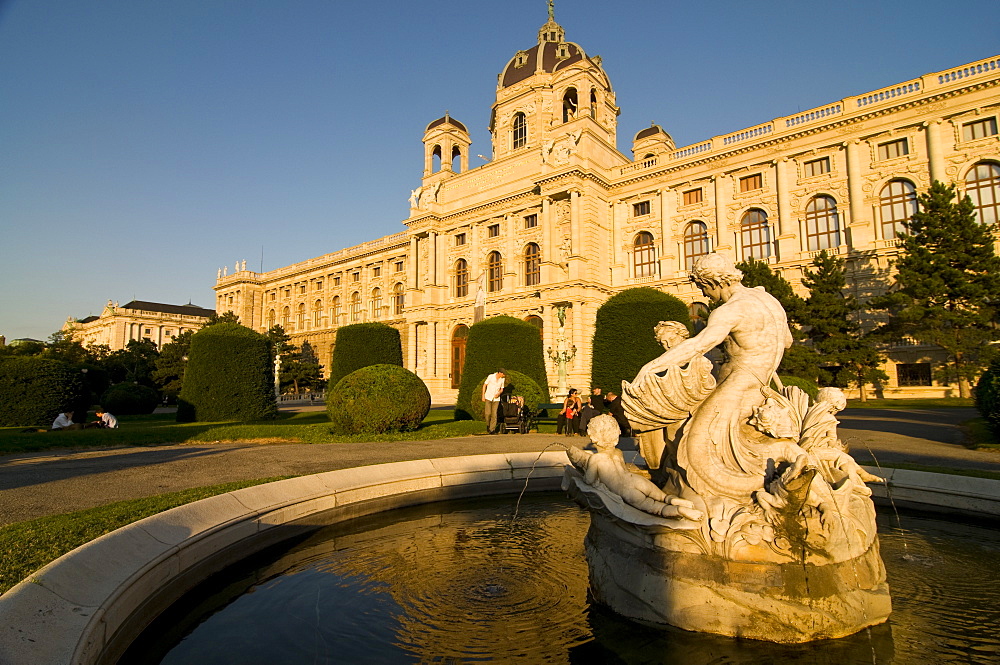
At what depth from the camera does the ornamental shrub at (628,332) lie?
2097cm

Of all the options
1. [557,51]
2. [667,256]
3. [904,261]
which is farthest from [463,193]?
[904,261]

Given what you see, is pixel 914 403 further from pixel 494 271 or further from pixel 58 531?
pixel 58 531

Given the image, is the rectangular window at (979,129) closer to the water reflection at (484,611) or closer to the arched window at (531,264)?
the arched window at (531,264)

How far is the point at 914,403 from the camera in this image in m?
21.7

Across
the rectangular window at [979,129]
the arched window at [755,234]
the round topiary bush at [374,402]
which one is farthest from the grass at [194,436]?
the rectangular window at [979,129]

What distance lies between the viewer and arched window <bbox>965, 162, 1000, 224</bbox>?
24453 mm

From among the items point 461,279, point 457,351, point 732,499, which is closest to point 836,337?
point 457,351

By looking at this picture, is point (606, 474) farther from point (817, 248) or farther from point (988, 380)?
point (817, 248)

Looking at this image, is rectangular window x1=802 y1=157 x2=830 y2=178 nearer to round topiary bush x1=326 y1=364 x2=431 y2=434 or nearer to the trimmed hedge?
the trimmed hedge

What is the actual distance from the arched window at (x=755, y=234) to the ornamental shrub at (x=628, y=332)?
11.8 metres

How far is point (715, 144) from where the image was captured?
3189cm

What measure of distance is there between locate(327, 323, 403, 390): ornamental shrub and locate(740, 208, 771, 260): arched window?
70.4 feet

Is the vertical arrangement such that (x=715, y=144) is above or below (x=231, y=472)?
above

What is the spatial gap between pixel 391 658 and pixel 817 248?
104 ft
